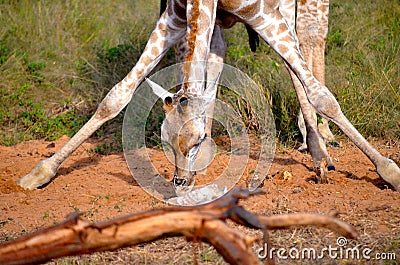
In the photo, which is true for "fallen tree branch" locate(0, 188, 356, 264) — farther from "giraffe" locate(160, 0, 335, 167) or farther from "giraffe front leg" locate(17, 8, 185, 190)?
"giraffe" locate(160, 0, 335, 167)

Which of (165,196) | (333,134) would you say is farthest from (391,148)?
(165,196)

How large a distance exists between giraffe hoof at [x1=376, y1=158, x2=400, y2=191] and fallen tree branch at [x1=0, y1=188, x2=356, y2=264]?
98.8 inches

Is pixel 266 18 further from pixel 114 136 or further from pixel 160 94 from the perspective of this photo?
pixel 114 136

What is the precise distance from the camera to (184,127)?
424 centimetres

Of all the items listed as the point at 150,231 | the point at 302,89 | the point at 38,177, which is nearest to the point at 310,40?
the point at 302,89

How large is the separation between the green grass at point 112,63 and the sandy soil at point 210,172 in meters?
0.56

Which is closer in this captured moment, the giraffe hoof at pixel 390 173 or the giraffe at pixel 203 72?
the giraffe at pixel 203 72

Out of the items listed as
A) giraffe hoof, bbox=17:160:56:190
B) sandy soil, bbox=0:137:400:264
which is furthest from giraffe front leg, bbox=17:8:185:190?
sandy soil, bbox=0:137:400:264

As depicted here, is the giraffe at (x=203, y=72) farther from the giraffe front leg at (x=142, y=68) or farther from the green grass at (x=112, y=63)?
the green grass at (x=112, y=63)

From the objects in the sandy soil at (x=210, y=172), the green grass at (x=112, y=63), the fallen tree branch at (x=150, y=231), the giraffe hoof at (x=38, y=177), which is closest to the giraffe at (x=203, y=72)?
the giraffe hoof at (x=38, y=177)

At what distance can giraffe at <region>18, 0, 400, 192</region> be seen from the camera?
4.41 metres

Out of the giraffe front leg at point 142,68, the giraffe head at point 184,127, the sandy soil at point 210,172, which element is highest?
the giraffe front leg at point 142,68

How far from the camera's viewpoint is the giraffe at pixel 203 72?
441cm

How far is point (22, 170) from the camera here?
5734 millimetres
